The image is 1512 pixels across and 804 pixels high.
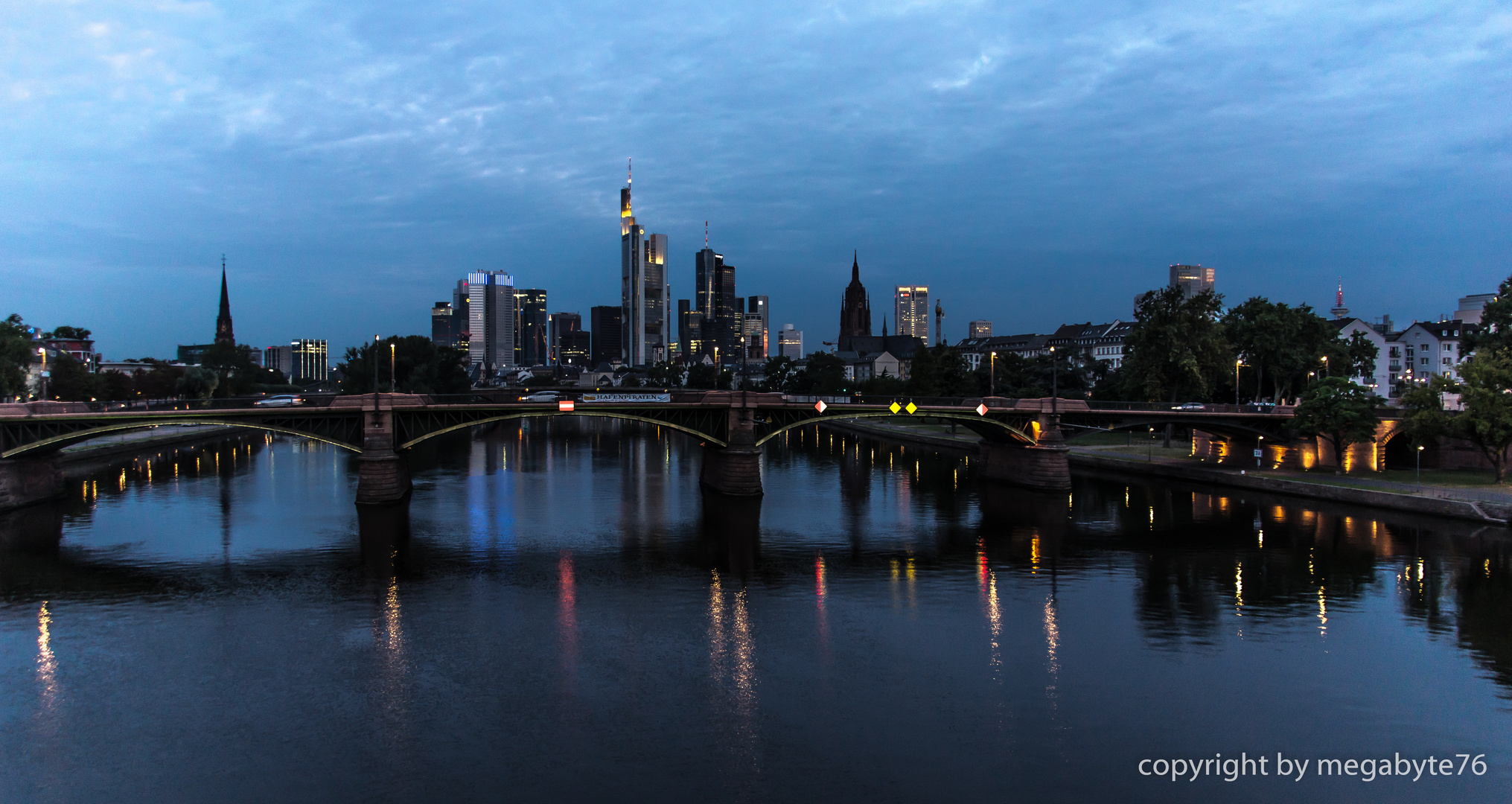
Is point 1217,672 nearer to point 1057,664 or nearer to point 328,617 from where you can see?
point 1057,664

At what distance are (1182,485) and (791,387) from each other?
420 ft

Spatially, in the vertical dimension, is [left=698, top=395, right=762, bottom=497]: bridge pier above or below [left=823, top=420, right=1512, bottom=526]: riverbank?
above

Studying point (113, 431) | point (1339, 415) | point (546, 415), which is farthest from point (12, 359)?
point (1339, 415)

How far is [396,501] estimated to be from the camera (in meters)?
55.3

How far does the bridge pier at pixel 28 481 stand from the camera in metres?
50.8

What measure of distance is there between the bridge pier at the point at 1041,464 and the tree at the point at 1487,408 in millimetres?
24172

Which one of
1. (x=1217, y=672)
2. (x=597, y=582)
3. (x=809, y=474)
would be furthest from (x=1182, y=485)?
(x=597, y=582)

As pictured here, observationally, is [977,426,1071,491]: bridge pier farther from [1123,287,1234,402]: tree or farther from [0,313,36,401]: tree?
[0,313,36,401]: tree

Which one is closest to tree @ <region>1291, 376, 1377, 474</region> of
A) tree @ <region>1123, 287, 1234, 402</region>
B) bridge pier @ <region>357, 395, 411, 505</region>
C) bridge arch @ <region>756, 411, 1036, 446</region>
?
tree @ <region>1123, 287, 1234, 402</region>

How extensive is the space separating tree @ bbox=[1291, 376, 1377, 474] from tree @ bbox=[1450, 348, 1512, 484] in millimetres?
5542

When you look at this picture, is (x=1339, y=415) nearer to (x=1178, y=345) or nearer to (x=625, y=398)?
(x=1178, y=345)

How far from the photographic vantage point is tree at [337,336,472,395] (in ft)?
418

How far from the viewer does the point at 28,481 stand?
176 feet

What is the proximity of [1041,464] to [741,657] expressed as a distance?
146ft
